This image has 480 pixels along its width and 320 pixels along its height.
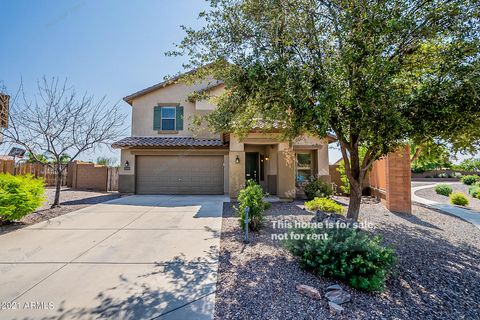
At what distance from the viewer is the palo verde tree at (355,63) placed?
430 centimetres

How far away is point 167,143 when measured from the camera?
13.9 m

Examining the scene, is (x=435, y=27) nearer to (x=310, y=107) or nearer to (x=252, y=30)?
(x=310, y=107)

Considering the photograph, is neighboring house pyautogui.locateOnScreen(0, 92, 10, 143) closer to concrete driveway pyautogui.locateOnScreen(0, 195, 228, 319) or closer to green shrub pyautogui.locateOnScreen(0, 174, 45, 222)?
green shrub pyautogui.locateOnScreen(0, 174, 45, 222)

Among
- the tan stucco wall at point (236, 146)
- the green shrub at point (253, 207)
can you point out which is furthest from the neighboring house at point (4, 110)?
the green shrub at point (253, 207)

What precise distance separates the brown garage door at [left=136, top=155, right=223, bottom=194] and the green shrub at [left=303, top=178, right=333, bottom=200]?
198 inches

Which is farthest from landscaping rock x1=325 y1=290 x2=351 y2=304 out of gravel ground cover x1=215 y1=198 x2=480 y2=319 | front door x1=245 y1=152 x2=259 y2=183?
front door x1=245 y1=152 x2=259 y2=183

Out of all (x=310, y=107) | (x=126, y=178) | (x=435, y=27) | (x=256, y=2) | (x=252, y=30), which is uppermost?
(x=256, y=2)

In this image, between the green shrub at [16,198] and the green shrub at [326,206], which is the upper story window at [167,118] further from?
the green shrub at [326,206]

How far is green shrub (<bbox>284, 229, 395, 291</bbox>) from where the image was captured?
11.6 feet

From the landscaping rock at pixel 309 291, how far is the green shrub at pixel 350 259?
448mm

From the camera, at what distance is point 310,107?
4.76 m

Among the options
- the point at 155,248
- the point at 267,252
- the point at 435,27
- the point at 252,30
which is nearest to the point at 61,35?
the point at 252,30

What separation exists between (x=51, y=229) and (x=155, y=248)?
3620 millimetres

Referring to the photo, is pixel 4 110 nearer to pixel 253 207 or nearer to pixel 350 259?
pixel 253 207
